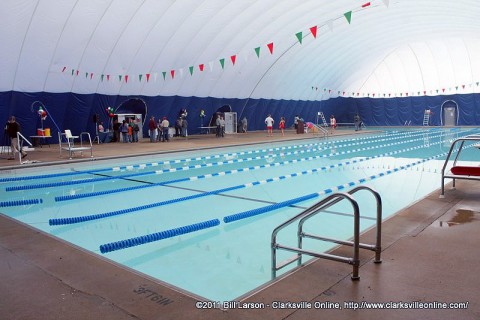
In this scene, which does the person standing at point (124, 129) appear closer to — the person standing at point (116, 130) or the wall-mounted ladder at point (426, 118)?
the person standing at point (116, 130)

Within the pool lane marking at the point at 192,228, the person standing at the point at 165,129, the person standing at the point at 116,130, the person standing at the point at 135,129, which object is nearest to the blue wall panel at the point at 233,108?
the person standing at the point at 116,130

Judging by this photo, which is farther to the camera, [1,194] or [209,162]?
[209,162]

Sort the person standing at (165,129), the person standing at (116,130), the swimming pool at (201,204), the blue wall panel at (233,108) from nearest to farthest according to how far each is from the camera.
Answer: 1. the swimming pool at (201,204)
2. the blue wall panel at (233,108)
3. the person standing at (116,130)
4. the person standing at (165,129)

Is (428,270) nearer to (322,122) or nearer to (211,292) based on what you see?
(211,292)

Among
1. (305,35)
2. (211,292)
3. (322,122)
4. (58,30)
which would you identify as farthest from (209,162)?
(322,122)

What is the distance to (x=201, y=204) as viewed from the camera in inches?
295

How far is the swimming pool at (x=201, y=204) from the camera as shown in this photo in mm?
4621

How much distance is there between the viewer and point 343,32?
81.4ft

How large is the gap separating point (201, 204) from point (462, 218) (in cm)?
426

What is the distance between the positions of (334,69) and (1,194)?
28.5 meters

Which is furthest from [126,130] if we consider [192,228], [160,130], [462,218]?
[462,218]

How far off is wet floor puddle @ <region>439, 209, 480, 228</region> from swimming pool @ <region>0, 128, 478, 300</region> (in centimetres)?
111

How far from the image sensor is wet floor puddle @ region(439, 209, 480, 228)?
4.97 m

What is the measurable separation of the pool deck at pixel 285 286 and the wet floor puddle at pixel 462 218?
1.12 feet
